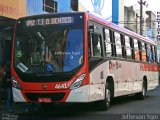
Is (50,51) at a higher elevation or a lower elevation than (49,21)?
lower

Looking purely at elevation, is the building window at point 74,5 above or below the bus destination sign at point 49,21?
above

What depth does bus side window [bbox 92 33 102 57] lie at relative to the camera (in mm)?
14266

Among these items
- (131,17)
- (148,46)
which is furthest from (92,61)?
(131,17)

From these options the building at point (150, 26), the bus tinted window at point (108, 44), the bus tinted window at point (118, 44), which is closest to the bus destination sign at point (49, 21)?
the bus tinted window at point (108, 44)

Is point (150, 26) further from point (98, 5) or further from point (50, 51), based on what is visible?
point (50, 51)

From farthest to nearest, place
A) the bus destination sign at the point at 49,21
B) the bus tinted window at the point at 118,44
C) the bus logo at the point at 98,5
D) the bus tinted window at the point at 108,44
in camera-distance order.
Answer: the bus logo at the point at 98,5
the bus tinted window at the point at 118,44
the bus tinted window at the point at 108,44
the bus destination sign at the point at 49,21

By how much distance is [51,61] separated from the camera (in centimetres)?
1358

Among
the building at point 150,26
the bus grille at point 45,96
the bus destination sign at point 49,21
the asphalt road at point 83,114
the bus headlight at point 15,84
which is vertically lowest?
the asphalt road at point 83,114

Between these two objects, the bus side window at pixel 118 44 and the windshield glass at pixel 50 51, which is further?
the bus side window at pixel 118 44

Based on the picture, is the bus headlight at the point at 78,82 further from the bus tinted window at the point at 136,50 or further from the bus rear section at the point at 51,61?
the bus tinted window at the point at 136,50

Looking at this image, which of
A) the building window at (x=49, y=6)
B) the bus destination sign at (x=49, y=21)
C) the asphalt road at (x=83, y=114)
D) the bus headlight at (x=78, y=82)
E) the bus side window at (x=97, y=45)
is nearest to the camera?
the bus headlight at (x=78, y=82)

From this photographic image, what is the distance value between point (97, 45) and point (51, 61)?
1.82m

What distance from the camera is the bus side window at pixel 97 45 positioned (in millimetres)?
14266

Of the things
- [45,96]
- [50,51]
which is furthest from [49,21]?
[45,96]
